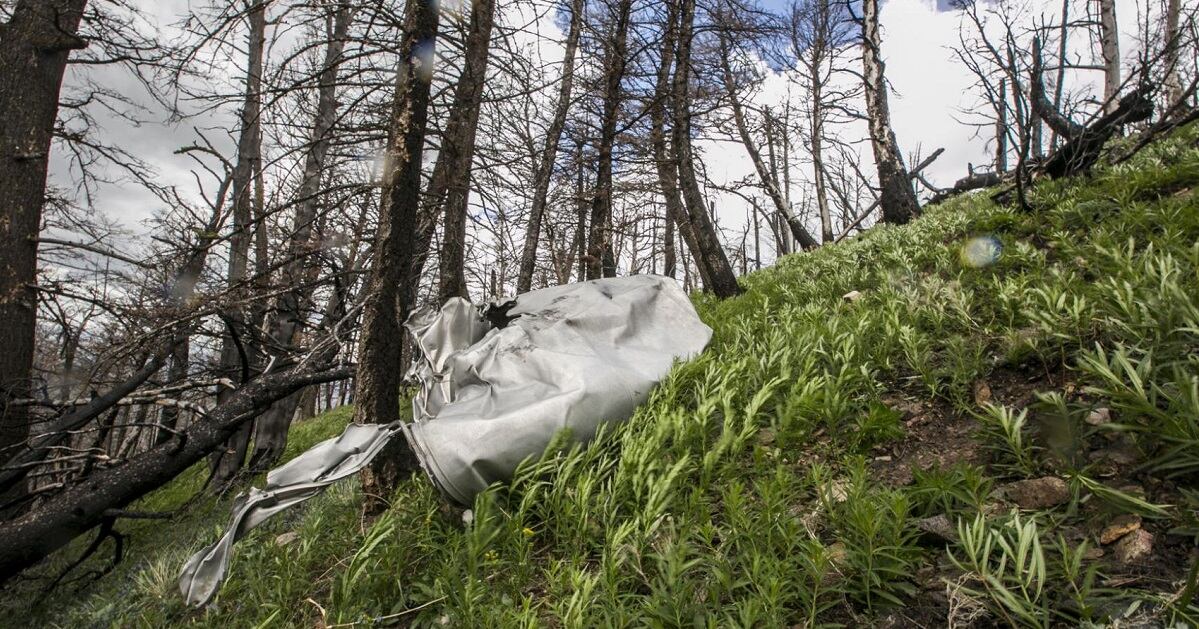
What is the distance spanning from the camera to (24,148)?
15.9 ft

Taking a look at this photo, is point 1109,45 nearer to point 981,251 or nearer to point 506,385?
point 981,251

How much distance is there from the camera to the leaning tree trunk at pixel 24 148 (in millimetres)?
4664

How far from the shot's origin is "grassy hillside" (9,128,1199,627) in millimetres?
1468

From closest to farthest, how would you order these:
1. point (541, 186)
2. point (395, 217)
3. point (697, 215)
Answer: point (395, 217), point (697, 215), point (541, 186)

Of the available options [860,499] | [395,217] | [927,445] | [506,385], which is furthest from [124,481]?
[927,445]

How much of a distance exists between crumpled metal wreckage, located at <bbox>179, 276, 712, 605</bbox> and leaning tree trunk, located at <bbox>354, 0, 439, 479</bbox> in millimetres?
226

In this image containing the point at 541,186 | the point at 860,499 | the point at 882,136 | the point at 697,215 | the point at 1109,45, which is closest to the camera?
the point at 860,499

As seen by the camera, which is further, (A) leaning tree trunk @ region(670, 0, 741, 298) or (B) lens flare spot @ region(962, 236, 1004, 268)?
(A) leaning tree trunk @ region(670, 0, 741, 298)

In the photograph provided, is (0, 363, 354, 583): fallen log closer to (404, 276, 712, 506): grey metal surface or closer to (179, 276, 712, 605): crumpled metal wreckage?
(179, 276, 712, 605): crumpled metal wreckage

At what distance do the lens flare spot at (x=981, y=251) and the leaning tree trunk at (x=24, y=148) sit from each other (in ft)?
26.9

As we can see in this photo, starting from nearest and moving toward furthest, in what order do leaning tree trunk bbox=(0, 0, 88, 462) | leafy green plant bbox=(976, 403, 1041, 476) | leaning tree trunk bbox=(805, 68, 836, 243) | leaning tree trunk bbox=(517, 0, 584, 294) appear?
leafy green plant bbox=(976, 403, 1041, 476)
leaning tree trunk bbox=(0, 0, 88, 462)
leaning tree trunk bbox=(517, 0, 584, 294)
leaning tree trunk bbox=(805, 68, 836, 243)

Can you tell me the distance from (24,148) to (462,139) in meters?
4.41

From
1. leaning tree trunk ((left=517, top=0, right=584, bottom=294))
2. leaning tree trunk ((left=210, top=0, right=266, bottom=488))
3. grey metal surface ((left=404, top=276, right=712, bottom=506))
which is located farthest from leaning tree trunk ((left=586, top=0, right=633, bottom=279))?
leaning tree trunk ((left=210, top=0, right=266, bottom=488))

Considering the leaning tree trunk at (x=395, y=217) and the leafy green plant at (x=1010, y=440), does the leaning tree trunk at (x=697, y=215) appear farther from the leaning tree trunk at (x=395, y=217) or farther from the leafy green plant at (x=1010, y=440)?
the leafy green plant at (x=1010, y=440)
